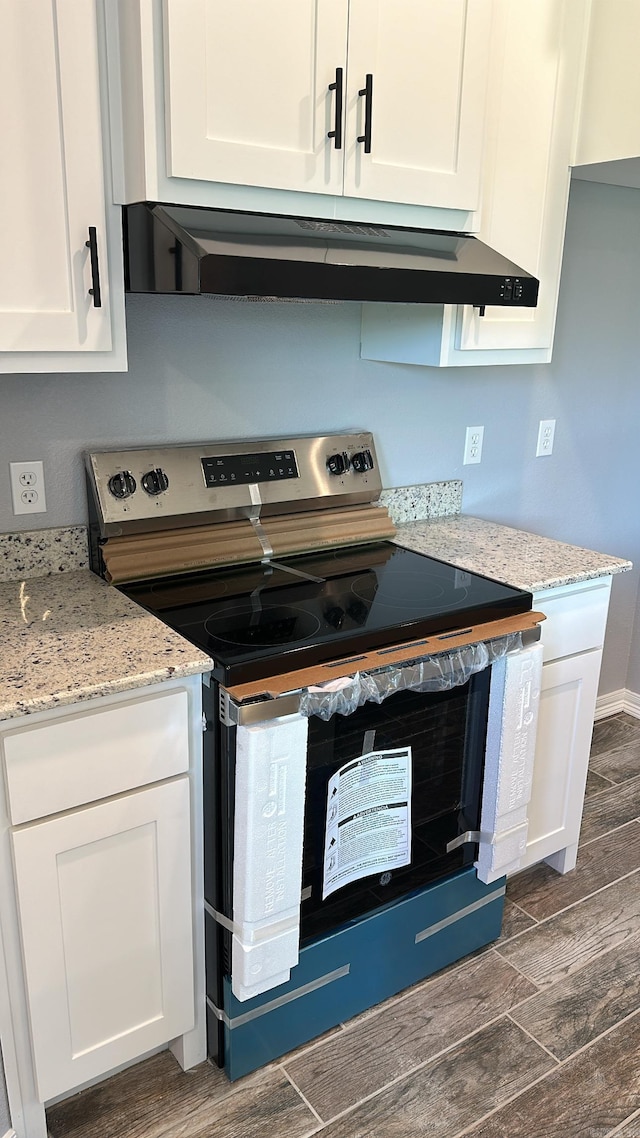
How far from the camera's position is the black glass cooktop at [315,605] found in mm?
1571

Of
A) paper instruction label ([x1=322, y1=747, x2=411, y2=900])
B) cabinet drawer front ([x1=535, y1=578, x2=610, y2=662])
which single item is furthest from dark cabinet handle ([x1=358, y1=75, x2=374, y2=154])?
paper instruction label ([x1=322, y1=747, x2=411, y2=900])

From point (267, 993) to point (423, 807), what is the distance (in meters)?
0.49

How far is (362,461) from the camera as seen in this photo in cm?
224

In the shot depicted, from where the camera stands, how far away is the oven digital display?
6.48ft

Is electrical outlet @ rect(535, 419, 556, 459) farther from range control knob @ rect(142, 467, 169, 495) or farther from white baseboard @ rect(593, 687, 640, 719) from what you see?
range control knob @ rect(142, 467, 169, 495)

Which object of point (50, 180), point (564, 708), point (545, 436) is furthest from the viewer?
point (545, 436)

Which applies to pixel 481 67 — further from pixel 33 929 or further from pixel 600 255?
pixel 33 929

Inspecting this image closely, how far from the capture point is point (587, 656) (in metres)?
2.16

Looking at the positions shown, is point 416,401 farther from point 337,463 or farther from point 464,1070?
point 464,1070

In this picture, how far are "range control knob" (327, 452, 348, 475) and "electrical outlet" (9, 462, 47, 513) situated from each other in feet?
2.31

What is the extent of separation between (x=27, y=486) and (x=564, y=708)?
1366mm

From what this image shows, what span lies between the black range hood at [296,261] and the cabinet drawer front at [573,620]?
705 mm

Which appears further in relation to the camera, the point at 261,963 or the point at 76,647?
the point at 261,963

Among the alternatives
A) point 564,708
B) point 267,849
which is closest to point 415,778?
point 267,849
